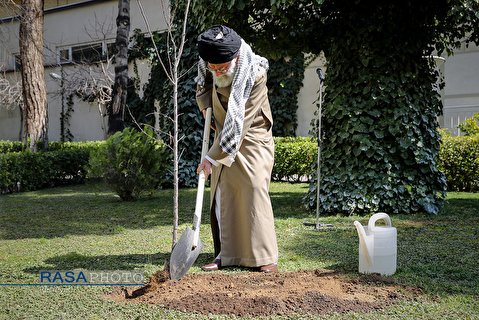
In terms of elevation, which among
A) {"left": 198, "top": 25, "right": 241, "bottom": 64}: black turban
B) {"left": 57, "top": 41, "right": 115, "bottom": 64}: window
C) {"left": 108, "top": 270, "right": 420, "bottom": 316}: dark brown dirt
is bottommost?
{"left": 108, "top": 270, "right": 420, "bottom": 316}: dark brown dirt

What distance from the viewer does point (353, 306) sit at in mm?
3650

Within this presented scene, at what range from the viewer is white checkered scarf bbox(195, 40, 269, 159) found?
4.34m

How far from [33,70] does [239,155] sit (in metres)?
11.4

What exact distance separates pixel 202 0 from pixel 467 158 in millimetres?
6781

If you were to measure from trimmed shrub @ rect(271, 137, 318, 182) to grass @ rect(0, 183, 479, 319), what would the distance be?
367 cm

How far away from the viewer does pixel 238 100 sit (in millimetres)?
4395

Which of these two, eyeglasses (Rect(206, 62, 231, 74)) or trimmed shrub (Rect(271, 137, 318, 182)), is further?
trimmed shrub (Rect(271, 137, 318, 182))

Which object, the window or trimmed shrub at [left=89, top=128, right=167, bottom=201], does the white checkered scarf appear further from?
the window

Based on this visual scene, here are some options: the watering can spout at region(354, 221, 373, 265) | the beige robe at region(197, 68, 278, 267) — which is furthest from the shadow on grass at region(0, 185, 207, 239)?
the watering can spout at region(354, 221, 373, 265)

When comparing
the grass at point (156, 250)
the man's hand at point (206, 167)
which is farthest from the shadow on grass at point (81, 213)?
the man's hand at point (206, 167)

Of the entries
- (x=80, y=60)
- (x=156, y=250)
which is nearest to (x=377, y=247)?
(x=156, y=250)

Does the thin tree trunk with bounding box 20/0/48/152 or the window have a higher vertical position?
the window

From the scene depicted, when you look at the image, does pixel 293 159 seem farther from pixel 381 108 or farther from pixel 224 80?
pixel 224 80

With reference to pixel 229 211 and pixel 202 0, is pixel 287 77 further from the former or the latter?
pixel 229 211
